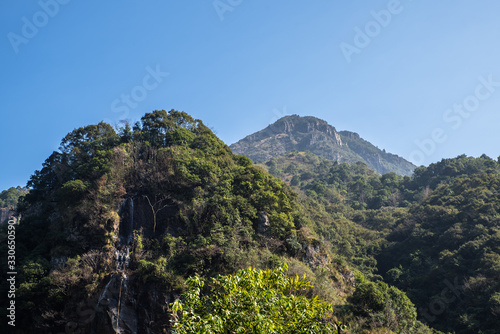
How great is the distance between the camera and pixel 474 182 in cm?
3966

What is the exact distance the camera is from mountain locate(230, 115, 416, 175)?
13050 cm

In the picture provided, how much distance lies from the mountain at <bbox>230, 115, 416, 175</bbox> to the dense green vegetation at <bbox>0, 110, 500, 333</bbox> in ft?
313

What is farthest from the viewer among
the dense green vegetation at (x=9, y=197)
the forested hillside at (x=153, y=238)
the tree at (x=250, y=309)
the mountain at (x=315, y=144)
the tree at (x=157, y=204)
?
the mountain at (x=315, y=144)

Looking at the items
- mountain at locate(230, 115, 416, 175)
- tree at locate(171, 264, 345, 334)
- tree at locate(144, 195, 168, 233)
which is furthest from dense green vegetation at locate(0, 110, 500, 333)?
mountain at locate(230, 115, 416, 175)

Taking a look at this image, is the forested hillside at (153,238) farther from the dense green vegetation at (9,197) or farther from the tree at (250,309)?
the dense green vegetation at (9,197)

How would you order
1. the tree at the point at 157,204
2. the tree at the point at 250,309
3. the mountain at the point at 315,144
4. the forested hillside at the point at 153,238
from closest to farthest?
the tree at the point at 250,309
the forested hillside at the point at 153,238
the tree at the point at 157,204
the mountain at the point at 315,144

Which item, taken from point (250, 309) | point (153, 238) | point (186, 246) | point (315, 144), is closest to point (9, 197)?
point (153, 238)

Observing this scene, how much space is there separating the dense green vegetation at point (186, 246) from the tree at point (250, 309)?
57 cm

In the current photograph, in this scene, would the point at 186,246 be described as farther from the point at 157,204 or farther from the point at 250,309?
the point at 250,309

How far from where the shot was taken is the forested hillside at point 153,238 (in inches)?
717

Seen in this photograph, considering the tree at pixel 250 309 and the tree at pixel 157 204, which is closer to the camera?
the tree at pixel 250 309

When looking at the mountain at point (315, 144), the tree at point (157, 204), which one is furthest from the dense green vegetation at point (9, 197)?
the mountain at point (315, 144)

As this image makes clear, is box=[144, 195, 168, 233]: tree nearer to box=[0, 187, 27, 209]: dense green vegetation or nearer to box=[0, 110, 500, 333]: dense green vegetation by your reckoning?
box=[0, 110, 500, 333]: dense green vegetation

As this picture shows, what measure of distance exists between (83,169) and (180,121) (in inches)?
390
